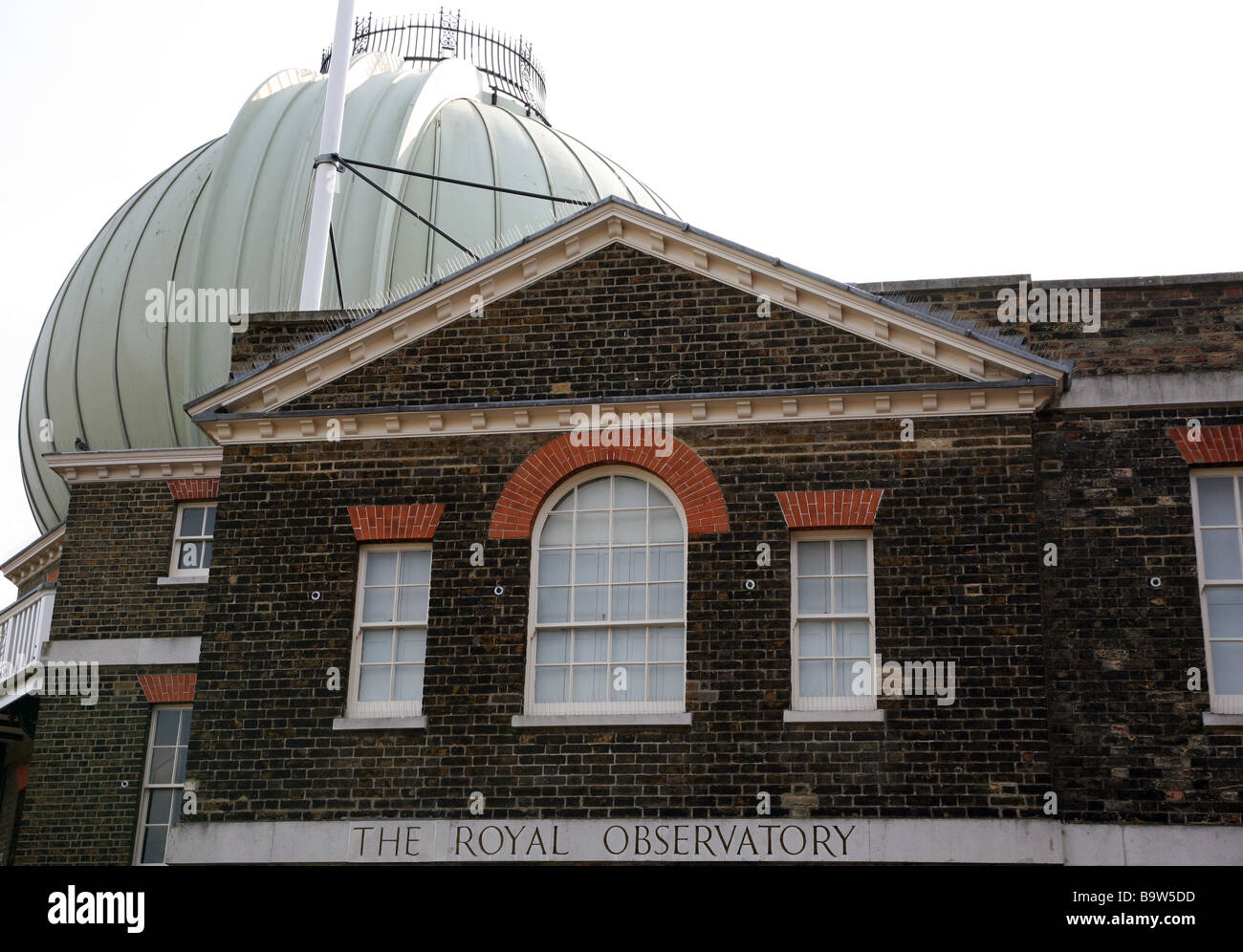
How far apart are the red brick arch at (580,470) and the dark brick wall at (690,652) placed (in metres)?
0.15

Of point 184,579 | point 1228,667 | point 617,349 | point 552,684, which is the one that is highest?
point 617,349

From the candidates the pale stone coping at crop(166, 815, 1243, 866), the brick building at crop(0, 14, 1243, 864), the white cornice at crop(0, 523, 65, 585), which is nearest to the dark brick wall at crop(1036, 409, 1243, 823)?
the brick building at crop(0, 14, 1243, 864)

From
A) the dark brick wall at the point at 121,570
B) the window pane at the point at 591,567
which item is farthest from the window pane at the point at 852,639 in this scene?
the dark brick wall at the point at 121,570

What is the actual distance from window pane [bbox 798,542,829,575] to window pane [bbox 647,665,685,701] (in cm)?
159

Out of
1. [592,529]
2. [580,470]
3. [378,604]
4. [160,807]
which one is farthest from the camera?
[160,807]

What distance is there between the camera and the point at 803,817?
50.5ft

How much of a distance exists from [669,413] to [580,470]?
109 centimetres

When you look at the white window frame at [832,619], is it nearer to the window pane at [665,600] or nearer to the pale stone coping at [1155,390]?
the window pane at [665,600]

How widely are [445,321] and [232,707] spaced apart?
463 cm

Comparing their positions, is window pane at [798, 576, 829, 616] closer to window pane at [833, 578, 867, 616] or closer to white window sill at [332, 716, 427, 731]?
window pane at [833, 578, 867, 616]

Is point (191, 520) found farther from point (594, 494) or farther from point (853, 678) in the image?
point (853, 678)
